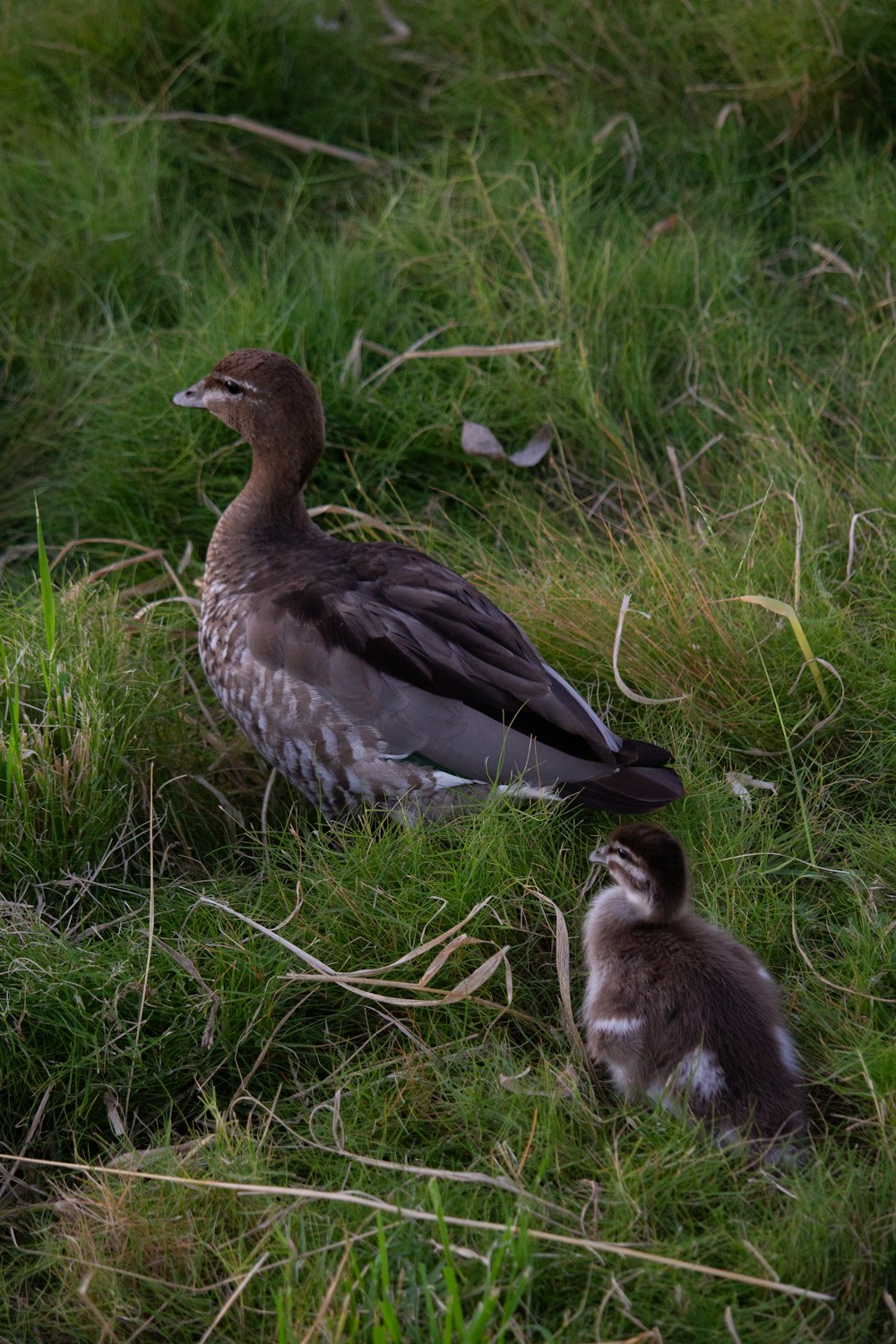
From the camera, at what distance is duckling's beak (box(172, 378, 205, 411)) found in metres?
4.10

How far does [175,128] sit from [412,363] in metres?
1.63

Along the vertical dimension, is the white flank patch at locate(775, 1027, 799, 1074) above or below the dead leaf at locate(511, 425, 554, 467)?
below

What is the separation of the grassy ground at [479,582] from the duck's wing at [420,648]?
0.26 meters

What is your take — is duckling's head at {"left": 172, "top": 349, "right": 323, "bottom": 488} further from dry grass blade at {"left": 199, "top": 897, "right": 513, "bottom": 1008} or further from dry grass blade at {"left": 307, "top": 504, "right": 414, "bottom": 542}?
dry grass blade at {"left": 199, "top": 897, "right": 513, "bottom": 1008}

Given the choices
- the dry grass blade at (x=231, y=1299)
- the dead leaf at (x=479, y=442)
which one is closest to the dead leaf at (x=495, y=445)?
the dead leaf at (x=479, y=442)

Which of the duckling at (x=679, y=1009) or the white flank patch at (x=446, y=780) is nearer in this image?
the duckling at (x=679, y=1009)

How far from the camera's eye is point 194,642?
4102 mm

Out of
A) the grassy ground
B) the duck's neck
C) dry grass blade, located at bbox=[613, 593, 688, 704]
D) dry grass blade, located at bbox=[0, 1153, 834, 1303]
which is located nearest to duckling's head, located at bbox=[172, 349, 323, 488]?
the duck's neck

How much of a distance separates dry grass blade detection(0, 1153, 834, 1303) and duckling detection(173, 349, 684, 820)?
3.18 ft

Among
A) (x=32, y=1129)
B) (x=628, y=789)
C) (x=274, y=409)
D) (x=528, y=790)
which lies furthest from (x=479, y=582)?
(x=32, y=1129)

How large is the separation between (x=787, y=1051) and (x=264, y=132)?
4205mm

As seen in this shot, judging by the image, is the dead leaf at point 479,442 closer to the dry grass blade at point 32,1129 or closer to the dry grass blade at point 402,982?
the dry grass blade at point 402,982

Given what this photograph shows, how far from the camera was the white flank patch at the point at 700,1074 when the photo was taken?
101 inches

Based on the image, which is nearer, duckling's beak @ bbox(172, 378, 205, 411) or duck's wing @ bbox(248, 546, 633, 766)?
duck's wing @ bbox(248, 546, 633, 766)
